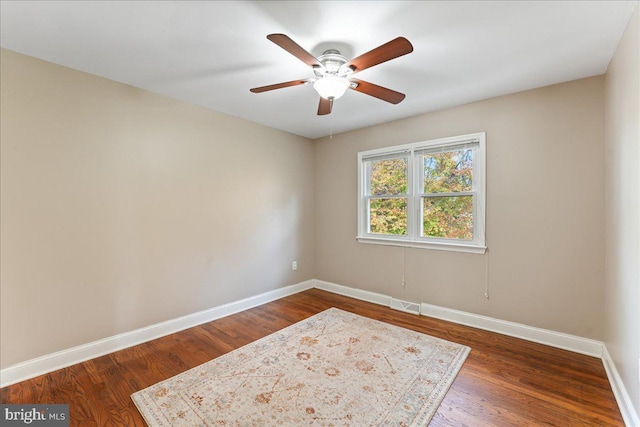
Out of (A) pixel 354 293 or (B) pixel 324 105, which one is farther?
(A) pixel 354 293

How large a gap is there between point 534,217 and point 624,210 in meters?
0.86

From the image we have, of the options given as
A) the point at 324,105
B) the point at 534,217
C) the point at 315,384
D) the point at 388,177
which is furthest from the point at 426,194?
the point at 315,384

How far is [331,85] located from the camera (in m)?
1.94

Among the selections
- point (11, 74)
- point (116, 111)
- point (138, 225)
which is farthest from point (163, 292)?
point (11, 74)

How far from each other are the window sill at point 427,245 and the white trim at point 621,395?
122 centimetres

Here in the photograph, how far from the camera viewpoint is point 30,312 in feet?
6.92

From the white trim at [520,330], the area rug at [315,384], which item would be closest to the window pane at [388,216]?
the white trim at [520,330]

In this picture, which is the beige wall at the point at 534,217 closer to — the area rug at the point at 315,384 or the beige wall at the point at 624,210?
the beige wall at the point at 624,210

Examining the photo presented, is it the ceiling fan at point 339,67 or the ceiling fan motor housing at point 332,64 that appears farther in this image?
the ceiling fan motor housing at point 332,64

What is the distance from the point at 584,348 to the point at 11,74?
5115 mm

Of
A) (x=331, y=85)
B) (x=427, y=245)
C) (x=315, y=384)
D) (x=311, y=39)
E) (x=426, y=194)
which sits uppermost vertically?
(x=311, y=39)

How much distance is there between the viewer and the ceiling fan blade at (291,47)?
1.41m

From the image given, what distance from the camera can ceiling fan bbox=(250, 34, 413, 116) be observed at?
154 cm

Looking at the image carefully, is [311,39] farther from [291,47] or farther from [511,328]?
[511,328]
